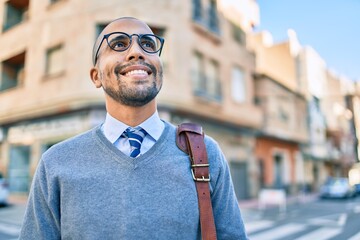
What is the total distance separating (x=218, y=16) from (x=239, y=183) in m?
8.16

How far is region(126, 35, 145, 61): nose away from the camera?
1270mm

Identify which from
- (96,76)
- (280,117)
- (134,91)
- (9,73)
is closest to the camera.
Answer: (134,91)

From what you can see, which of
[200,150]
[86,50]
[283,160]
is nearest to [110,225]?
[200,150]

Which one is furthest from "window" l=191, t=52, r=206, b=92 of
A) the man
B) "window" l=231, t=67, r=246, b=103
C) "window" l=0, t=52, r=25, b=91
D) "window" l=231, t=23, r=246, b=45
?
the man

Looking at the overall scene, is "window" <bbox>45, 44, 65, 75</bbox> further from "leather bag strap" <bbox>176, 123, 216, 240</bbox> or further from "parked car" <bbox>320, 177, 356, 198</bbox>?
"parked car" <bbox>320, 177, 356, 198</bbox>

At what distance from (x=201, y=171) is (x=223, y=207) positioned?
8.0 inches

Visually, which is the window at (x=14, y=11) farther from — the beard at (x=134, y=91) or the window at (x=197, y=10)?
the window at (x=197, y=10)

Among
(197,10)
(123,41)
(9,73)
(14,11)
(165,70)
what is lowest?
(123,41)

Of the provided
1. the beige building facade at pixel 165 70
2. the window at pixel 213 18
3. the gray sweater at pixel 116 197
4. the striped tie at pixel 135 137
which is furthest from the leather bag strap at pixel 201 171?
the window at pixel 213 18

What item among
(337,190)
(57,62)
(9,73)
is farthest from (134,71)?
(337,190)

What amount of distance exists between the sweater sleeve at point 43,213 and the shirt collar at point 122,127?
0.96 feet

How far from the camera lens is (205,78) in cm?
1285

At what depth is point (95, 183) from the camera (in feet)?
3.81

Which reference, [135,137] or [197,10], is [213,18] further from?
[135,137]
